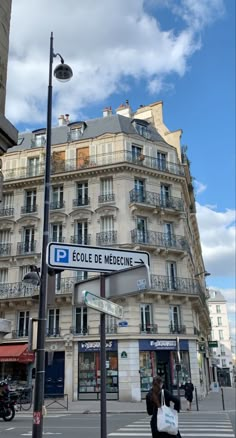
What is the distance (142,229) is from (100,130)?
9118mm

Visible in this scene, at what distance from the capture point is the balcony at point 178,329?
27.2 m

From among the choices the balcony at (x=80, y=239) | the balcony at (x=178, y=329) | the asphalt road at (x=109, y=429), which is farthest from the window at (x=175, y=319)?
the asphalt road at (x=109, y=429)

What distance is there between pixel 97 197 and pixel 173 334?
1044 cm

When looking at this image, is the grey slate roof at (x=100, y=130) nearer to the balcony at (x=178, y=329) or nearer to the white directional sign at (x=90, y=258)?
the balcony at (x=178, y=329)

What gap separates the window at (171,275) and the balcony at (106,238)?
13.6ft

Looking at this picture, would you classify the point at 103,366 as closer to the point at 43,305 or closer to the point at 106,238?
the point at 43,305

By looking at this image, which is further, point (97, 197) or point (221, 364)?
point (221, 364)

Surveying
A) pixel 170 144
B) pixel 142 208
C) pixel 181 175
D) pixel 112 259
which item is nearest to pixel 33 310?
pixel 142 208

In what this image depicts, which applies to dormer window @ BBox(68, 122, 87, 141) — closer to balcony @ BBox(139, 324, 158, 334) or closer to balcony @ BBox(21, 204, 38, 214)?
balcony @ BBox(21, 204, 38, 214)

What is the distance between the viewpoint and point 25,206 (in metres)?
30.6

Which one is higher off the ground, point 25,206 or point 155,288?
point 25,206

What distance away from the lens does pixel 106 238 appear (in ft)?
91.9

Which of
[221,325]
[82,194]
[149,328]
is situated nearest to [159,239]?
[149,328]

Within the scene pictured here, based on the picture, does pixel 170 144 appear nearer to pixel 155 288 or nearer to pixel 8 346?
pixel 155 288
